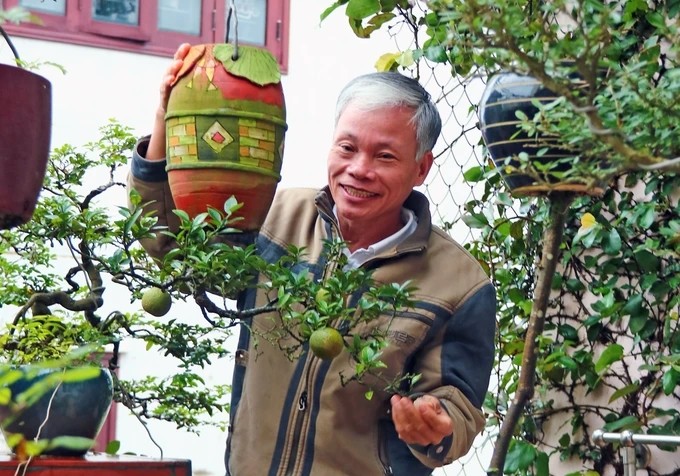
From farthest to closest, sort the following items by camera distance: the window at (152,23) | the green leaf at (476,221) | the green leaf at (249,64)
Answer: the window at (152,23), the green leaf at (476,221), the green leaf at (249,64)

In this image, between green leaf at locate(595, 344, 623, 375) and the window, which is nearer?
green leaf at locate(595, 344, 623, 375)

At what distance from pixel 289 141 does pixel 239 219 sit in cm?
401

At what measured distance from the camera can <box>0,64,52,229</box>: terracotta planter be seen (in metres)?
1.35

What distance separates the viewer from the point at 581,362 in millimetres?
2539

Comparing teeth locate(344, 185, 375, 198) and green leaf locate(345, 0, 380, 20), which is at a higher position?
green leaf locate(345, 0, 380, 20)

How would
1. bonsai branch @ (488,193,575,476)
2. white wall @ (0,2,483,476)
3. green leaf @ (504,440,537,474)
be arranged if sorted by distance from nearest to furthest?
bonsai branch @ (488,193,575,476)
green leaf @ (504,440,537,474)
white wall @ (0,2,483,476)

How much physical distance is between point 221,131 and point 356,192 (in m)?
0.30

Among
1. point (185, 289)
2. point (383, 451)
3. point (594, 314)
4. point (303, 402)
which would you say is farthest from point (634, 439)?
point (185, 289)

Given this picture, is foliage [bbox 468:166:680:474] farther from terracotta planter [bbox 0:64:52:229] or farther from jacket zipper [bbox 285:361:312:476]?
terracotta planter [bbox 0:64:52:229]

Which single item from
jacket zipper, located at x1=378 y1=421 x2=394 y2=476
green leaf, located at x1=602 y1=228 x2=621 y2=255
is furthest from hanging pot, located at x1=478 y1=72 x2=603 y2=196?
green leaf, located at x1=602 y1=228 x2=621 y2=255

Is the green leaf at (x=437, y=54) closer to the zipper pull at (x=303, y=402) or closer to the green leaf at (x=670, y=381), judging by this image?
the green leaf at (x=670, y=381)

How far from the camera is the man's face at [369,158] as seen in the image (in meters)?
1.87

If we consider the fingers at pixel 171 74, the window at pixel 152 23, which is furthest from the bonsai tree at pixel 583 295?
the window at pixel 152 23

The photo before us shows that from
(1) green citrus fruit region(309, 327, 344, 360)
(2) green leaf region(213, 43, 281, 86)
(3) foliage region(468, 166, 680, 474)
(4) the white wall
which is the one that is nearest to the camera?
(1) green citrus fruit region(309, 327, 344, 360)
